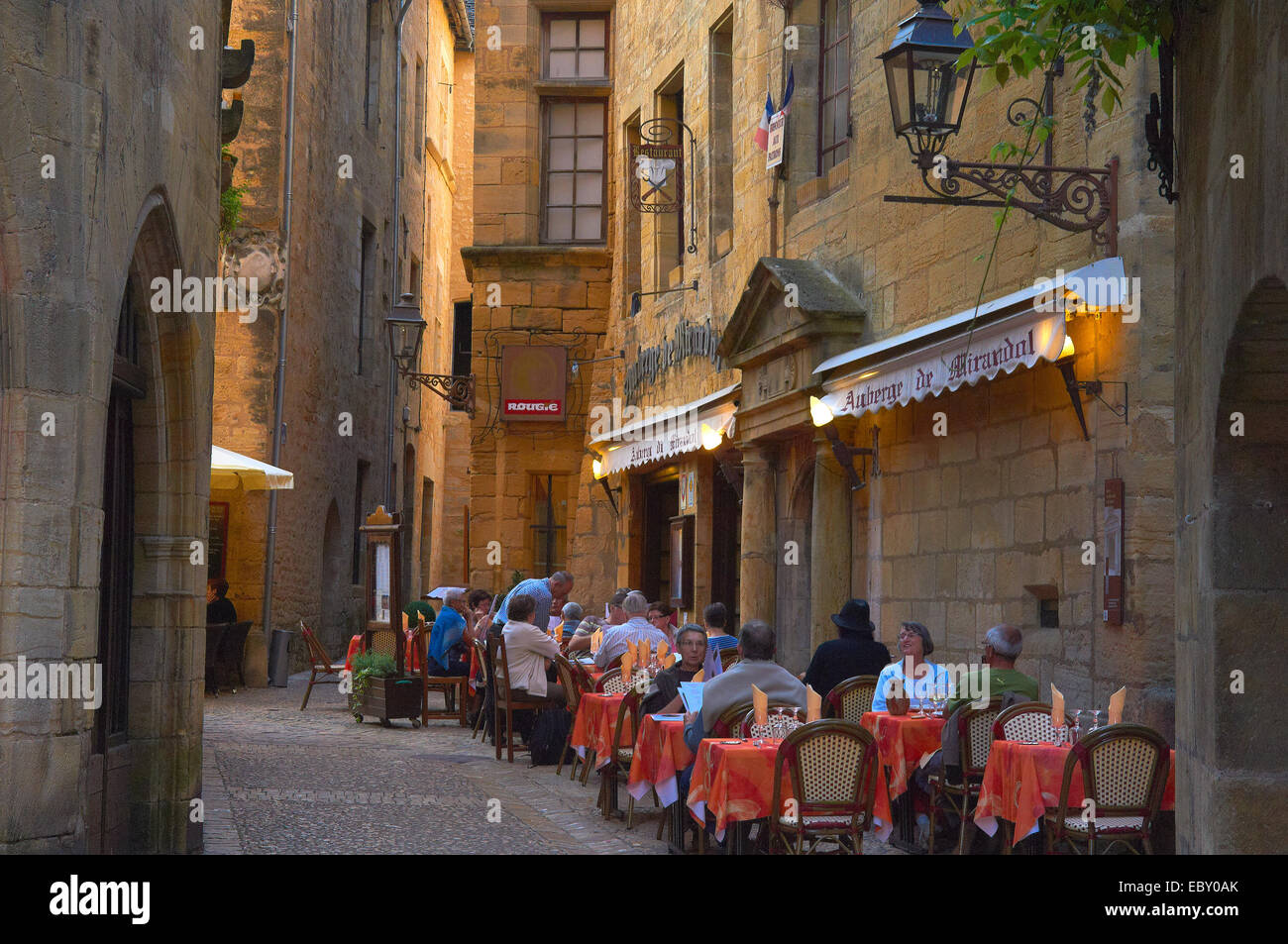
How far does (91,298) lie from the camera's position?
532 centimetres

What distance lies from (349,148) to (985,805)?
60.3 ft

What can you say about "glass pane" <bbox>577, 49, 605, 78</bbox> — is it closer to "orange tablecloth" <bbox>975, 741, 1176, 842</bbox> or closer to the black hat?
the black hat

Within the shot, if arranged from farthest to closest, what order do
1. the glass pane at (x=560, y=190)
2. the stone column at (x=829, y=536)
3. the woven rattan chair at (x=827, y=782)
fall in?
the glass pane at (x=560, y=190)
the stone column at (x=829, y=536)
the woven rattan chair at (x=827, y=782)

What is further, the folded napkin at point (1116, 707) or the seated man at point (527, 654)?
the seated man at point (527, 654)

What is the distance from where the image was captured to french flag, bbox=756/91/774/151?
1424cm

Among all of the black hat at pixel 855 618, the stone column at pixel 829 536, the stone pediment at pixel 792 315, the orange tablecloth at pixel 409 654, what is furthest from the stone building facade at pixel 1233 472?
the orange tablecloth at pixel 409 654

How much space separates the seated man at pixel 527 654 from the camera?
39.4 ft

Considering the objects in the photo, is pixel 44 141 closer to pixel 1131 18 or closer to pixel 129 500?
pixel 129 500

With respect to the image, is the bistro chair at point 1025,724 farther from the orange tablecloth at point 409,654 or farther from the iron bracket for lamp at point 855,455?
the orange tablecloth at point 409,654

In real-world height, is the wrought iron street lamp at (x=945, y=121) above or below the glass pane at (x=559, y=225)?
below

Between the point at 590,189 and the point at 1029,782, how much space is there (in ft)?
53.1

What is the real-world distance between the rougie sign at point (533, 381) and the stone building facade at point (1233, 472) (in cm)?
1672

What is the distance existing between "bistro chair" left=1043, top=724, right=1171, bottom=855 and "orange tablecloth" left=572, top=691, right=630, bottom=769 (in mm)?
3494

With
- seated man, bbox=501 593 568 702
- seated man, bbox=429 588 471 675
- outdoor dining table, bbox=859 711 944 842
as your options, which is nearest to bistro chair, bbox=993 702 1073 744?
outdoor dining table, bbox=859 711 944 842
